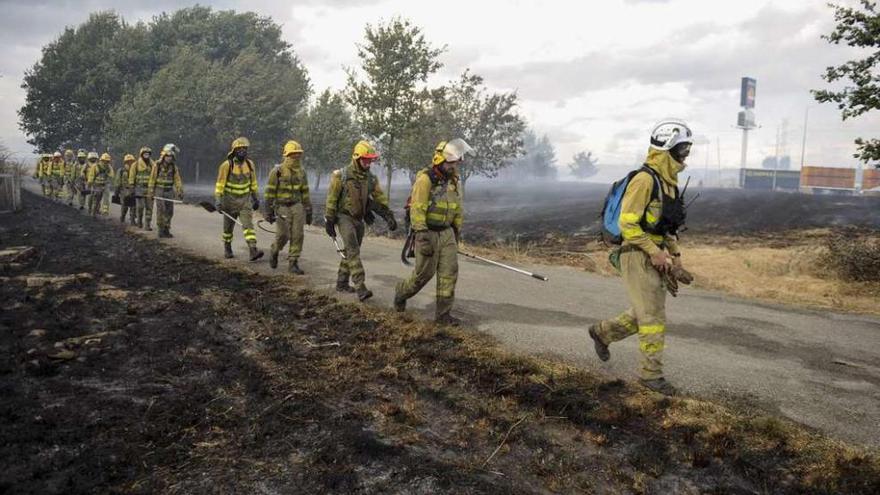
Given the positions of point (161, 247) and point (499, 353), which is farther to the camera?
point (161, 247)

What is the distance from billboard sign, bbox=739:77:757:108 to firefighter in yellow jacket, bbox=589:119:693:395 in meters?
131

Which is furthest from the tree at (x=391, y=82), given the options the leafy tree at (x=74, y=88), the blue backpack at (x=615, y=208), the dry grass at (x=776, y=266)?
the leafy tree at (x=74, y=88)

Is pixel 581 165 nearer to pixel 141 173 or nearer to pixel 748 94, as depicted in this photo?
pixel 748 94

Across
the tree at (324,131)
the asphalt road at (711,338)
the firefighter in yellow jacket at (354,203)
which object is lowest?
the asphalt road at (711,338)

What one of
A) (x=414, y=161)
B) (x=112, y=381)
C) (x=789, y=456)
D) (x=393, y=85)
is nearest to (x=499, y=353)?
(x=789, y=456)

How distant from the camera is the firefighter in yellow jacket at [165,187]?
13.1 metres

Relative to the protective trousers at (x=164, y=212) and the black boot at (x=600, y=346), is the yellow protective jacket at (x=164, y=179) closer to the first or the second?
the protective trousers at (x=164, y=212)

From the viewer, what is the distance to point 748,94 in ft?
387

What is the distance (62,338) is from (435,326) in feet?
12.0

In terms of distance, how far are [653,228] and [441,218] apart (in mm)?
2417

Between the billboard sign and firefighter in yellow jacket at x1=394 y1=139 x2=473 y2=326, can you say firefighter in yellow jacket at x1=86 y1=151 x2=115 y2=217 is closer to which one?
firefighter in yellow jacket at x1=394 y1=139 x2=473 y2=326

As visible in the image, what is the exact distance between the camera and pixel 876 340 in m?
6.45

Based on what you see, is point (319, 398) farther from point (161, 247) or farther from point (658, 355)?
point (161, 247)

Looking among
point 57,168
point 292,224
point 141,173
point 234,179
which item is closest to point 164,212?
point 141,173
